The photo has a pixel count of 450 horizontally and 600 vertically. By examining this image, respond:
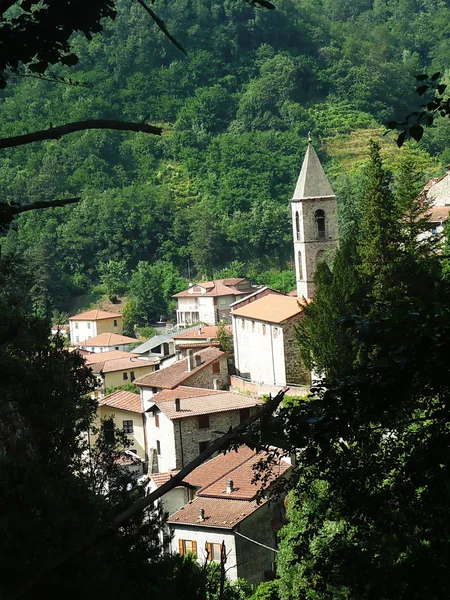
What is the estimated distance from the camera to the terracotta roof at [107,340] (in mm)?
63781

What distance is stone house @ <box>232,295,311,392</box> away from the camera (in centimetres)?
3744

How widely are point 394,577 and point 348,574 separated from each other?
0.33 metres

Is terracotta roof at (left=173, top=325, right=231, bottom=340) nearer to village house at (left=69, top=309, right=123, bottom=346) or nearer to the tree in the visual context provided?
village house at (left=69, top=309, right=123, bottom=346)

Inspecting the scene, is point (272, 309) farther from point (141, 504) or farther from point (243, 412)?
point (141, 504)

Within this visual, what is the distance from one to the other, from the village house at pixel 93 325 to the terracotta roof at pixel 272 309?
95.2 ft

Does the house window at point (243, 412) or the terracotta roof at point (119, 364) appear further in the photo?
the terracotta roof at point (119, 364)

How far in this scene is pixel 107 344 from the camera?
63.4m

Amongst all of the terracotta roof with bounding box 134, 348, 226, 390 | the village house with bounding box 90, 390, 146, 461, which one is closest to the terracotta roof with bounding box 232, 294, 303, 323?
the terracotta roof with bounding box 134, 348, 226, 390

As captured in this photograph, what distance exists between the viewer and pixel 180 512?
1015 inches

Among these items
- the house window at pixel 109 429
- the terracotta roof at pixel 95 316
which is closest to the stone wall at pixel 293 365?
the house window at pixel 109 429

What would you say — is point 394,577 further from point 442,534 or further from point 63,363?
point 63,363

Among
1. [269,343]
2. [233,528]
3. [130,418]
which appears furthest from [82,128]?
[130,418]

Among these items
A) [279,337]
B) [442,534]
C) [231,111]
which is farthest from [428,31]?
[442,534]

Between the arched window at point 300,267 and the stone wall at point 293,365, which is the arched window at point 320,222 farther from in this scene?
the stone wall at point 293,365
